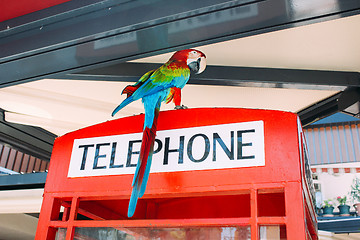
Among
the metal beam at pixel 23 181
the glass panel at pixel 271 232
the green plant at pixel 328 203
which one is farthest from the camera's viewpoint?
the green plant at pixel 328 203

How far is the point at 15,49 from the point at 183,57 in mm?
955

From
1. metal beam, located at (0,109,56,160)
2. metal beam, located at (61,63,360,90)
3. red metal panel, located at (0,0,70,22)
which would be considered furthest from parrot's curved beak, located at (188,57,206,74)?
metal beam, located at (0,109,56,160)

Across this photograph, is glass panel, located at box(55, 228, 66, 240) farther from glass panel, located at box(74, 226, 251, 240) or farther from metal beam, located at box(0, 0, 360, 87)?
metal beam, located at box(0, 0, 360, 87)

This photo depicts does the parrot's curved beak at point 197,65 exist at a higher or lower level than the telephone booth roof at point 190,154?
higher

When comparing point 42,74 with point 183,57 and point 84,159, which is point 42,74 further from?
point 183,57

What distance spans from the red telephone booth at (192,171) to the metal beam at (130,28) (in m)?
0.38

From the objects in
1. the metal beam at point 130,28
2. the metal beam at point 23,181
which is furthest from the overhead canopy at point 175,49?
the metal beam at point 23,181

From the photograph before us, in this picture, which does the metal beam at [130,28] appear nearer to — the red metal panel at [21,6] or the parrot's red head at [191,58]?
the red metal panel at [21,6]

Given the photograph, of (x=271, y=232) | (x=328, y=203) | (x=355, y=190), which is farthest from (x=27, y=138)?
(x=355, y=190)

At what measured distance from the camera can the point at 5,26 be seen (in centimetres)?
211

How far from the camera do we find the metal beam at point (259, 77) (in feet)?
9.35

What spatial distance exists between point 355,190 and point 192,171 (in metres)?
6.77

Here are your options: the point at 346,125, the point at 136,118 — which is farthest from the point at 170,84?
the point at 346,125

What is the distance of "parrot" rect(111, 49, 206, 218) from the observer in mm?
1731
